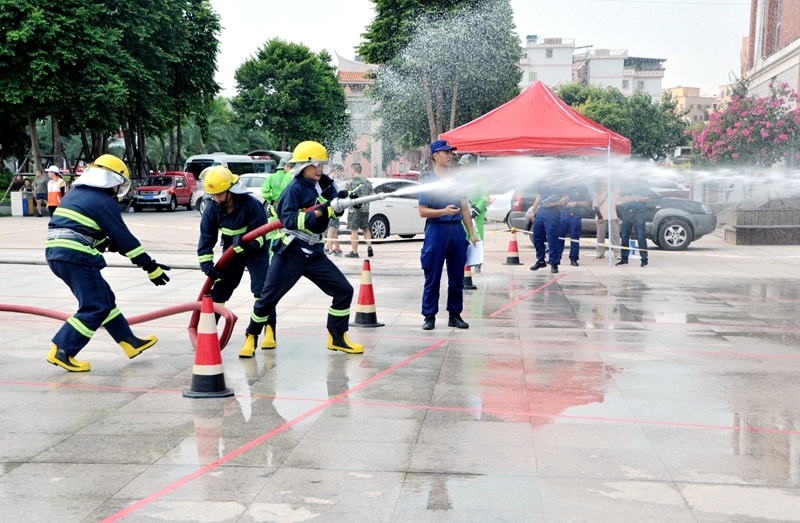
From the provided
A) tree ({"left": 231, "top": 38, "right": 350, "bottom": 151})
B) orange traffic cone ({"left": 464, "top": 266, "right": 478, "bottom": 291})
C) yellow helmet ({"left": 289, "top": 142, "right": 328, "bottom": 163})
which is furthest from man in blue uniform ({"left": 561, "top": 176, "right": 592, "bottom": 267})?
tree ({"left": 231, "top": 38, "right": 350, "bottom": 151})

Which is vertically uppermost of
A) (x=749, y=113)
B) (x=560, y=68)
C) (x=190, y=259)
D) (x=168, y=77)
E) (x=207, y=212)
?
(x=560, y=68)

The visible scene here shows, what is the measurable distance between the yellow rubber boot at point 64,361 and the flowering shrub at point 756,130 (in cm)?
2138

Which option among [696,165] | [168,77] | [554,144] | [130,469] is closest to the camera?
[130,469]

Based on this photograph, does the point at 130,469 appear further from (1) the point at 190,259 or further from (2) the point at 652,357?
(1) the point at 190,259

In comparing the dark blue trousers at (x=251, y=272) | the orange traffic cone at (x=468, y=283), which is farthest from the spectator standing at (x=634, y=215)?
the dark blue trousers at (x=251, y=272)

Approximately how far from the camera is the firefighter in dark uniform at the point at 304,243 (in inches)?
280

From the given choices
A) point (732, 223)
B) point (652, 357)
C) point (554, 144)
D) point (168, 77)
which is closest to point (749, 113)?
point (732, 223)

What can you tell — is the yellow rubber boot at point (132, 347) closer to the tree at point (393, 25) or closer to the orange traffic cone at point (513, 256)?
the orange traffic cone at point (513, 256)

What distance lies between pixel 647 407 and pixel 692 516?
6.43 ft

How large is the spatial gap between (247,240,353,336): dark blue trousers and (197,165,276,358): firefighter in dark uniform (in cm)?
24

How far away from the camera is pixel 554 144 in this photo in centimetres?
1488

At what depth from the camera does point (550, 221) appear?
14.2m

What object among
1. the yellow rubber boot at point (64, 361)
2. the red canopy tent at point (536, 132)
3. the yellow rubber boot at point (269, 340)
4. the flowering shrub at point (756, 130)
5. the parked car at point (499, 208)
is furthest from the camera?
the parked car at point (499, 208)

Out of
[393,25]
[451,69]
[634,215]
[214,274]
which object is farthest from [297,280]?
[393,25]
